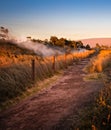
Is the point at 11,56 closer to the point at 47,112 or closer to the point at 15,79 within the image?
the point at 15,79

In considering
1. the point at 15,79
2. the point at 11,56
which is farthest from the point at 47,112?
the point at 11,56

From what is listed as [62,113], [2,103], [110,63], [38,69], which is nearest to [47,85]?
[38,69]

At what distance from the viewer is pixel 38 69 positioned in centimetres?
1498

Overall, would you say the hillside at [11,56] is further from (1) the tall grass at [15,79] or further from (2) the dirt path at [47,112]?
(2) the dirt path at [47,112]

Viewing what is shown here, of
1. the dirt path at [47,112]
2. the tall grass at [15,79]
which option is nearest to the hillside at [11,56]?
the tall grass at [15,79]

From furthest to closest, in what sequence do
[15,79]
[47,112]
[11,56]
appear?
[11,56] < [15,79] < [47,112]

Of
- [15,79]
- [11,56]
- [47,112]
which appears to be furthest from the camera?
[11,56]

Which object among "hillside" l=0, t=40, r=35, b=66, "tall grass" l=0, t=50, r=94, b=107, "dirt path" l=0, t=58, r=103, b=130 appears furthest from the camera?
"hillside" l=0, t=40, r=35, b=66

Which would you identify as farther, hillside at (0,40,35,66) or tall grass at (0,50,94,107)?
hillside at (0,40,35,66)

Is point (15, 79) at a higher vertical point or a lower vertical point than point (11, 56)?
lower

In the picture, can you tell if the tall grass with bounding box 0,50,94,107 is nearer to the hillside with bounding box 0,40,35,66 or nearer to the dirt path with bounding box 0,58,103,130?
the hillside with bounding box 0,40,35,66

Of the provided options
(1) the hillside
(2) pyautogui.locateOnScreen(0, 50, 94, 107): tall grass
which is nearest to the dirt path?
(2) pyautogui.locateOnScreen(0, 50, 94, 107): tall grass

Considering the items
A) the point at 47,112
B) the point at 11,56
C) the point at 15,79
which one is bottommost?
the point at 47,112

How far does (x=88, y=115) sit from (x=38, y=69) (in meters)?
8.30
